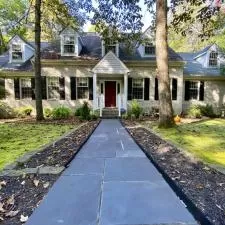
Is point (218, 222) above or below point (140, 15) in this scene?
below

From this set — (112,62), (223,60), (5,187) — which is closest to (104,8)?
(112,62)

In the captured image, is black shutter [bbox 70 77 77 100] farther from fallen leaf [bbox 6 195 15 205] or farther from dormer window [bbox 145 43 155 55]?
fallen leaf [bbox 6 195 15 205]

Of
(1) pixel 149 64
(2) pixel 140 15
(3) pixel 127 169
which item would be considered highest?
(2) pixel 140 15

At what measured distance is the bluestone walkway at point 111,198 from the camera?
3050 mm

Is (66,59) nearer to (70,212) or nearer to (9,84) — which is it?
(9,84)

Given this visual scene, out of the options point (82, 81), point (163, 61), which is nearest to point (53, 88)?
point (82, 81)

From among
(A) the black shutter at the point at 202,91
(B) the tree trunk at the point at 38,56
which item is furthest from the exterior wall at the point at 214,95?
(B) the tree trunk at the point at 38,56

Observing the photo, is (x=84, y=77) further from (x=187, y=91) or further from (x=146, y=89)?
(x=187, y=91)

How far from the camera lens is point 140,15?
601 inches

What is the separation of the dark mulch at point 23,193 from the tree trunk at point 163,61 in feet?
24.5

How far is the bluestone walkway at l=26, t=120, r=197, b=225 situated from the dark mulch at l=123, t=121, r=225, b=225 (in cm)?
23

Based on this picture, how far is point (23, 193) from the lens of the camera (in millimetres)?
3855

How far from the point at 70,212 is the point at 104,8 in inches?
543

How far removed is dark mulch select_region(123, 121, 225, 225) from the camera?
3.32 meters
